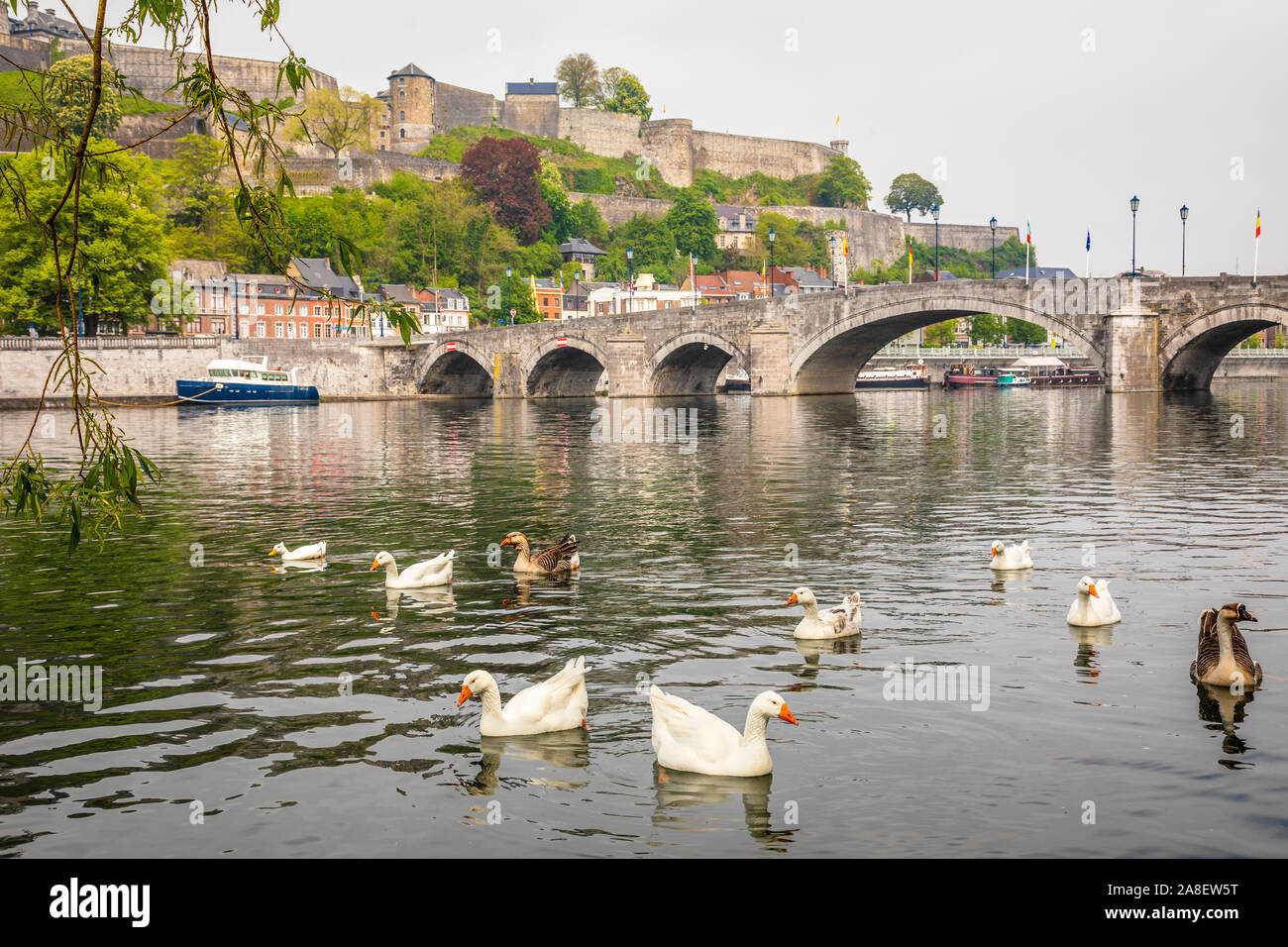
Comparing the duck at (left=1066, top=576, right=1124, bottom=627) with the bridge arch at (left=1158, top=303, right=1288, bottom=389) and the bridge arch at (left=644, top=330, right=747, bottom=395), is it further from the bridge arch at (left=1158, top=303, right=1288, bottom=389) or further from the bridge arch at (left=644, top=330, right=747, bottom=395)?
the bridge arch at (left=644, top=330, right=747, bottom=395)

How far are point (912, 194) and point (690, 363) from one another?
3762 inches

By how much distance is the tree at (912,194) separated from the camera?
150 metres

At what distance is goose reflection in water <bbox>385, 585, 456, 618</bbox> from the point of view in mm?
11023

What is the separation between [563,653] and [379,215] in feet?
282

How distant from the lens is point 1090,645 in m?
9.41

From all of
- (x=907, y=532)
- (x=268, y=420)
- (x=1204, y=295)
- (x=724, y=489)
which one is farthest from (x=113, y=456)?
(x=1204, y=295)

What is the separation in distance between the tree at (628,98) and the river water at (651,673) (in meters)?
123

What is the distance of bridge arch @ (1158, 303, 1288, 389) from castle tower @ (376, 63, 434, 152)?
80.7 metres

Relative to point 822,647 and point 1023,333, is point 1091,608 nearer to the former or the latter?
point 822,647

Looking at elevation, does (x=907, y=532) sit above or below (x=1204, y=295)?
below

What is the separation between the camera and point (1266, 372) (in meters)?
89.8
